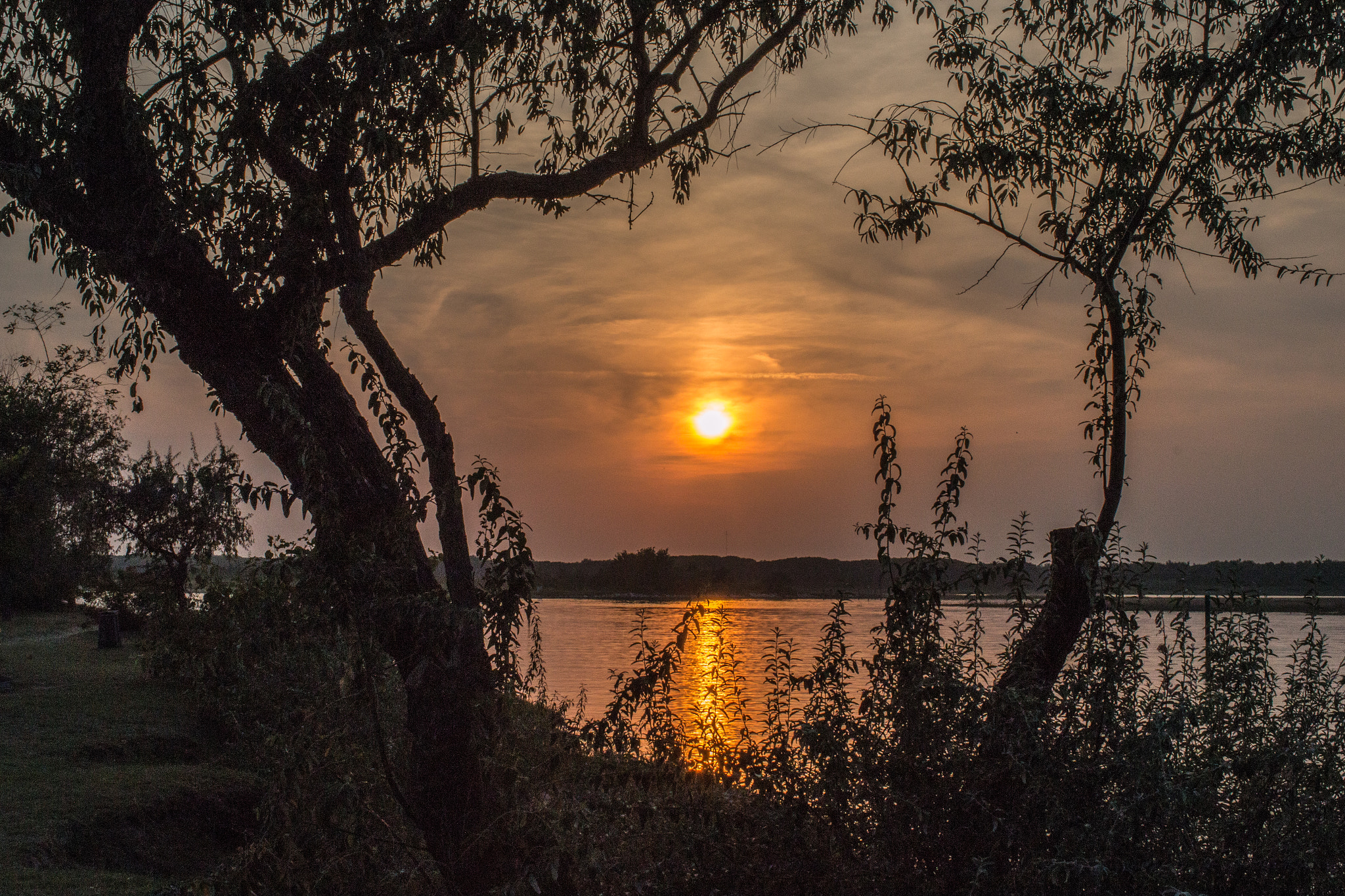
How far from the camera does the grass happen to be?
7480 mm

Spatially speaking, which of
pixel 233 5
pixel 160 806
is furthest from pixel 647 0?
pixel 160 806

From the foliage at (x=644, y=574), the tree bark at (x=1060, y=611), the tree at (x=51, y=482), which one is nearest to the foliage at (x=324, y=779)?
the tree bark at (x=1060, y=611)

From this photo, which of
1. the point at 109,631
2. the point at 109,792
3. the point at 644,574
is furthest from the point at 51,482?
the point at 644,574

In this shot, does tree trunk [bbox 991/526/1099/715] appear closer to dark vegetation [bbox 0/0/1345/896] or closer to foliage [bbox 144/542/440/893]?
dark vegetation [bbox 0/0/1345/896]

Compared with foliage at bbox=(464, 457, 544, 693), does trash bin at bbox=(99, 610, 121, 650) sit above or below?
below

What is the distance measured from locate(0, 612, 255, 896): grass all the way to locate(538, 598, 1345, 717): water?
3453mm

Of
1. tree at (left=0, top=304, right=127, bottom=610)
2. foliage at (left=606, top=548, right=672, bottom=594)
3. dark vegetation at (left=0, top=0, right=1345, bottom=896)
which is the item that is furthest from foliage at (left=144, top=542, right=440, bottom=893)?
foliage at (left=606, top=548, right=672, bottom=594)

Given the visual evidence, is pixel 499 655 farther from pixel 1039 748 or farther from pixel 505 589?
pixel 1039 748

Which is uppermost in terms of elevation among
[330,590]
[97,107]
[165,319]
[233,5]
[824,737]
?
[233,5]

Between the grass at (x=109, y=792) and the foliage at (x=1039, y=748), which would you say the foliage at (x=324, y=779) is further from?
the grass at (x=109, y=792)

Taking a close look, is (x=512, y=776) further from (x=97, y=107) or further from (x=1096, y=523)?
(x=97, y=107)

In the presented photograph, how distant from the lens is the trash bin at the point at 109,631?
69.9 feet

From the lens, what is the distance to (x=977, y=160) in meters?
7.39

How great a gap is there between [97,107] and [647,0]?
3326mm
